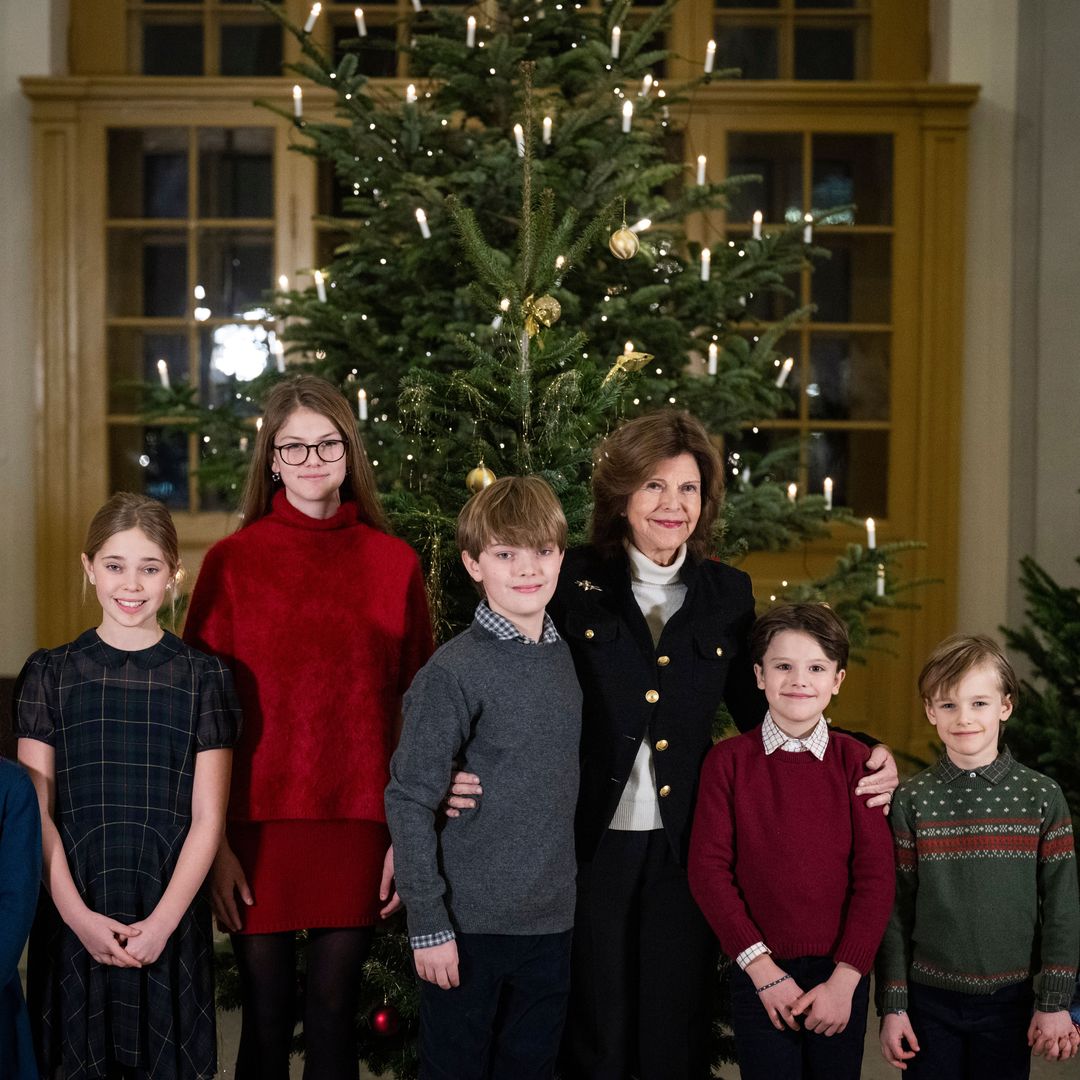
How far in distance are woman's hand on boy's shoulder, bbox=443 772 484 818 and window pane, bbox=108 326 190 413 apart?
4310mm

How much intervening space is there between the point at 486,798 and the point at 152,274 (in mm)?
4571

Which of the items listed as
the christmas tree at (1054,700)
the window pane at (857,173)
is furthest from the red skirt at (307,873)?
the window pane at (857,173)

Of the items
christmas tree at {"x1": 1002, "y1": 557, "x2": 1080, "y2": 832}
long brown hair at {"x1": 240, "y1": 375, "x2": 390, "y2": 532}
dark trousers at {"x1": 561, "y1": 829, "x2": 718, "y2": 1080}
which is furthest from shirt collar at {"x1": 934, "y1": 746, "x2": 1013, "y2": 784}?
christmas tree at {"x1": 1002, "y1": 557, "x2": 1080, "y2": 832}

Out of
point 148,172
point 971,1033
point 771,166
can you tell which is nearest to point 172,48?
point 148,172

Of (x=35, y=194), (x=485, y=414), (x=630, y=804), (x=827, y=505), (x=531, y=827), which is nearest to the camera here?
(x=531, y=827)

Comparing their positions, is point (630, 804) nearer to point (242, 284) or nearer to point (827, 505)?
point (827, 505)

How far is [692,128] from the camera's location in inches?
232

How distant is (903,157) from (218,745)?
4.77m

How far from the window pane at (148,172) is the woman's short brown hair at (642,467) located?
4.23 metres

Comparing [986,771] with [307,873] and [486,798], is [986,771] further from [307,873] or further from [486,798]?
[307,873]

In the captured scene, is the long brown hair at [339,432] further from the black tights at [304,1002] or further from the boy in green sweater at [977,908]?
the boy in green sweater at [977,908]

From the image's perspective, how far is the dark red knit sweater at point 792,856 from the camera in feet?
6.75

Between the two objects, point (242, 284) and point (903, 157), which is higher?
point (903, 157)

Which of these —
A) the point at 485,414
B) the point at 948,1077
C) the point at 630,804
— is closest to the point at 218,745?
the point at 630,804
